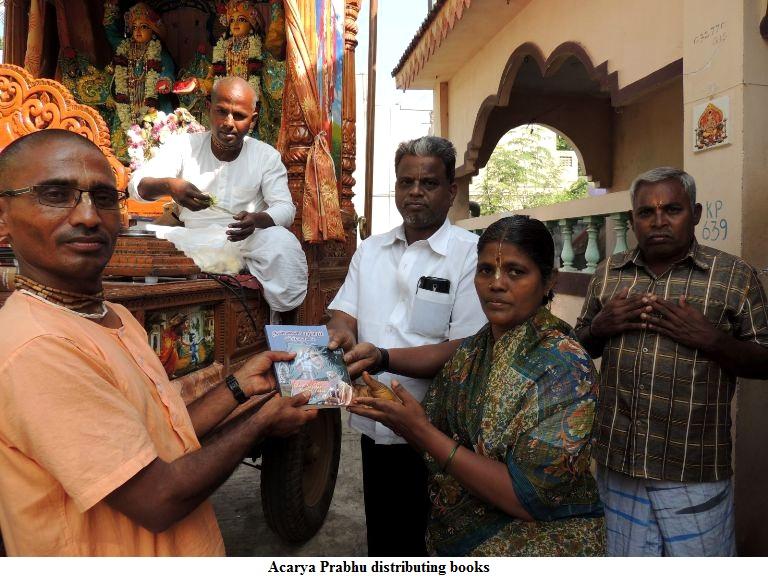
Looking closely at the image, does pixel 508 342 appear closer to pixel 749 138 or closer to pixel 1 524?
pixel 1 524

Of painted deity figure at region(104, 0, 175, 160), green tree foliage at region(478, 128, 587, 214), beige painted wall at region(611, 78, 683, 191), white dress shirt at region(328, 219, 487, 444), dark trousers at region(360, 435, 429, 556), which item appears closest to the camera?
white dress shirt at region(328, 219, 487, 444)

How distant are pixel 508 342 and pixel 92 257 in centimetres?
105

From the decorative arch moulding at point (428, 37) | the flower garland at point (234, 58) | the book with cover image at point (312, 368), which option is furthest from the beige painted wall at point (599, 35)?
the book with cover image at point (312, 368)

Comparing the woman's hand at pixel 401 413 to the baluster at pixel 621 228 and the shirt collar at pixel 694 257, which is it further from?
the baluster at pixel 621 228

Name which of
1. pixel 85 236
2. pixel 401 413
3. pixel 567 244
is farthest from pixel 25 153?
pixel 567 244

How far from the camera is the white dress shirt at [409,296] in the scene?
2045mm

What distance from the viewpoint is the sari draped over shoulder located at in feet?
4.44

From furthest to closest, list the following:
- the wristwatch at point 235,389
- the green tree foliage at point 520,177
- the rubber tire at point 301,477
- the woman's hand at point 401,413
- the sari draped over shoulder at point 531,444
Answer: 1. the green tree foliage at point 520,177
2. the rubber tire at point 301,477
3. the wristwatch at point 235,389
4. the woman's hand at point 401,413
5. the sari draped over shoulder at point 531,444

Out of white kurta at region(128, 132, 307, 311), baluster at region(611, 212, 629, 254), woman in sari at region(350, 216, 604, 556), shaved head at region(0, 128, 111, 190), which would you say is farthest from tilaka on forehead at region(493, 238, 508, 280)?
baluster at region(611, 212, 629, 254)

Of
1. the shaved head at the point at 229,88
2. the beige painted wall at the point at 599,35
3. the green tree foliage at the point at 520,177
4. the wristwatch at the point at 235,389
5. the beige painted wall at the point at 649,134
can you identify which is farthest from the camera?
the green tree foliage at the point at 520,177

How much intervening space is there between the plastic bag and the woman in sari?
143 cm

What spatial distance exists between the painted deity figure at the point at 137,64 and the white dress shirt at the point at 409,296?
4485 millimetres

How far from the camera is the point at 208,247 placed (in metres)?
2.92

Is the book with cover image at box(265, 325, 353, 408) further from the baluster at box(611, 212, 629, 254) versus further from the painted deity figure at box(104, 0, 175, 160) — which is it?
the painted deity figure at box(104, 0, 175, 160)
